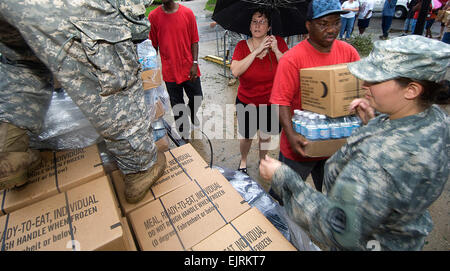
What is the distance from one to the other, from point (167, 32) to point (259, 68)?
149cm

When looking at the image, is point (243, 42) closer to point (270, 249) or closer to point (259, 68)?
point (259, 68)

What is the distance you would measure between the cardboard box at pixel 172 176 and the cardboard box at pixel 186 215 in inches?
1.7

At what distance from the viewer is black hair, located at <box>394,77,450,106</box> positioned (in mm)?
773

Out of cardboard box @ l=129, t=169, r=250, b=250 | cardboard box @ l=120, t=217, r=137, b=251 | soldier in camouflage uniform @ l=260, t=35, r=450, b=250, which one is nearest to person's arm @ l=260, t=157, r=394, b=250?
soldier in camouflage uniform @ l=260, t=35, r=450, b=250

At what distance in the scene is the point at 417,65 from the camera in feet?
2.44

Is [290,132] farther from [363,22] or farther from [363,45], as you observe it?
[363,22]

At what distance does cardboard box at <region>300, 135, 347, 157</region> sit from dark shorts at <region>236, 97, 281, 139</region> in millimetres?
760

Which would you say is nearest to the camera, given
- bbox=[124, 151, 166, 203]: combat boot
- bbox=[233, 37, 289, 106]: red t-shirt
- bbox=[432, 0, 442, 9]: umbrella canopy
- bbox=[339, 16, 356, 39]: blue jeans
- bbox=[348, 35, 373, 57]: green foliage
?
bbox=[124, 151, 166, 203]: combat boot

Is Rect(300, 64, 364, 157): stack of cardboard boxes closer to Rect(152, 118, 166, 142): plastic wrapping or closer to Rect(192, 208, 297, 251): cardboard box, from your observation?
Rect(192, 208, 297, 251): cardboard box

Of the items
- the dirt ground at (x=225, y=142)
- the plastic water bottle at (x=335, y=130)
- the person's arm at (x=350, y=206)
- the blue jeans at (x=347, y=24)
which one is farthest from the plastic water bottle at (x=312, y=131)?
the blue jeans at (x=347, y=24)

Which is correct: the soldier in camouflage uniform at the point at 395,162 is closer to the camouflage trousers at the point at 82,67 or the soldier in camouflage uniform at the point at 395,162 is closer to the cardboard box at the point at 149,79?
the camouflage trousers at the point at 82,67

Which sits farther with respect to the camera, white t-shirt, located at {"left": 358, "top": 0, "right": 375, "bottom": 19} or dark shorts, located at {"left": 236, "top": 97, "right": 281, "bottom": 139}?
white t-shirt, located at {"left": 358, "top": 0, "right": 375, "bottom": 19}

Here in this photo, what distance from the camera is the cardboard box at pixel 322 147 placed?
57.8 inches

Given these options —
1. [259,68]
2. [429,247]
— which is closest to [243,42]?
[259,68]
